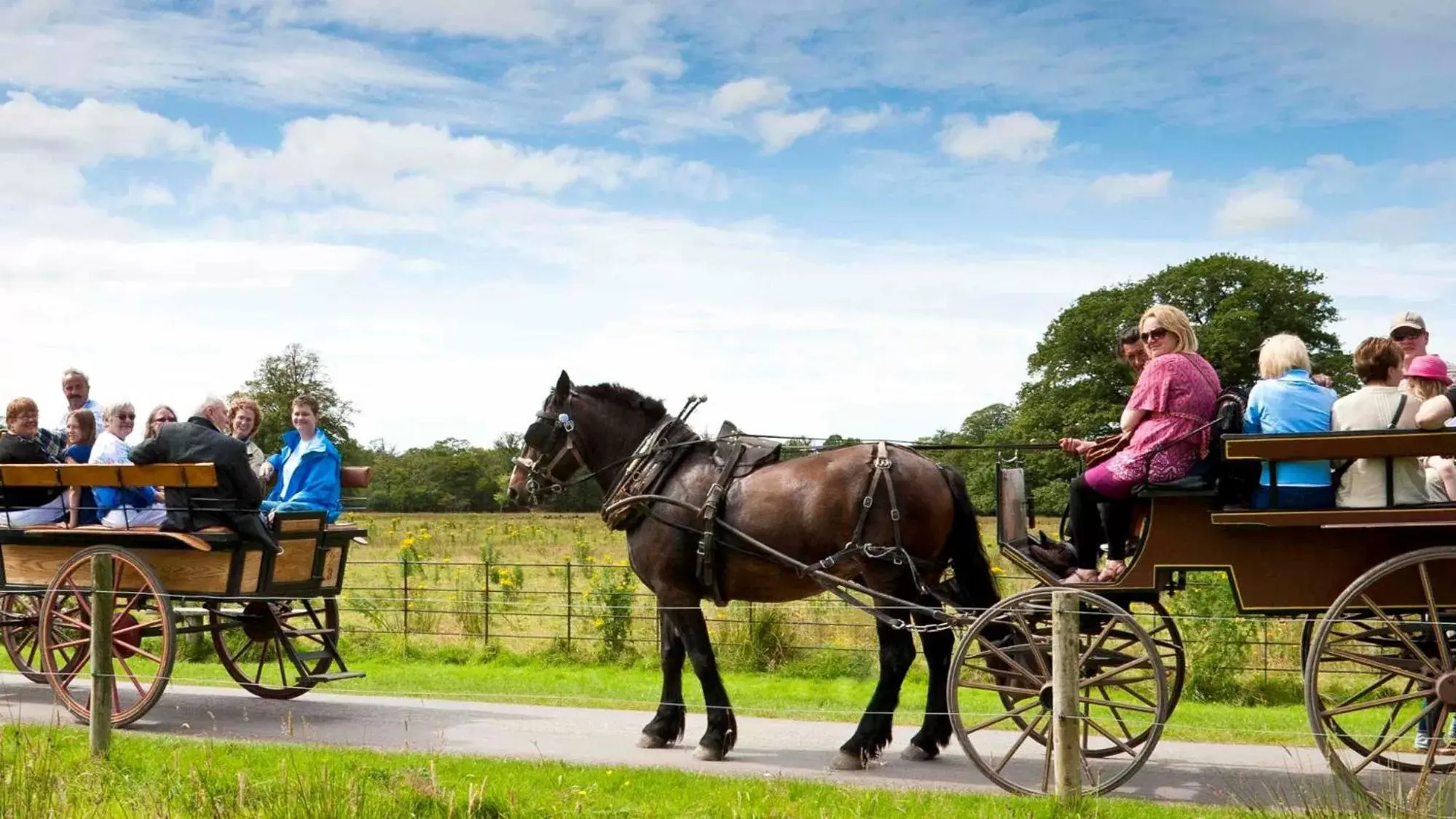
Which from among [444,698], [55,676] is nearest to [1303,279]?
[444,698]

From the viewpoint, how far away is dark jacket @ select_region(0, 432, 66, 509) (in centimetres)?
1065

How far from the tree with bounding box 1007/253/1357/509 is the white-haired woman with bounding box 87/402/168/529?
29.1 meters

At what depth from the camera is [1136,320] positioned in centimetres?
3859

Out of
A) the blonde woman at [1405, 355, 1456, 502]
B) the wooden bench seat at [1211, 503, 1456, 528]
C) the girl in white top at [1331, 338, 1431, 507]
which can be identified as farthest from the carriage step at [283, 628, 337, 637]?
the blonde woman at [1405, 355, 1456, 502]

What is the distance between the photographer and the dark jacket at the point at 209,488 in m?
9.54

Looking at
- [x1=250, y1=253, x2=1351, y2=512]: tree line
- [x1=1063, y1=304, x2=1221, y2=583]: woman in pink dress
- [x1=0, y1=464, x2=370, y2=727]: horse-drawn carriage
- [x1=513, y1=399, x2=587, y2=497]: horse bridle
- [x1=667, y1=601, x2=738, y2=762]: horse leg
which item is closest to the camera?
[x1=1063, y1=304, x2=1221, y2=583]: woman in pink dress

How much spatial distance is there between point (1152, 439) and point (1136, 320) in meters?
32.8

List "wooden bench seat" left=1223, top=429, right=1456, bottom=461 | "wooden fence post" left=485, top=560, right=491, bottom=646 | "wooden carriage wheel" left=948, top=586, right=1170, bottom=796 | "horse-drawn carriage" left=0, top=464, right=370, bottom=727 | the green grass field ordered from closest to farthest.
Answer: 1. "wooden bench seat" left=1223, top=429, right=1456, bottom=461
2. "wooden carriage wheel" left=948, top=586, right=1170, bottom=796
3. "horse-drawn carriage" left=0, top=464, right=370, bottom=727
4. the green grass field
5. "wooden fence post" left=485, top=560, right=491, bottom=646

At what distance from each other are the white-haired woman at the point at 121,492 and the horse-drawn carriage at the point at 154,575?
19 cm

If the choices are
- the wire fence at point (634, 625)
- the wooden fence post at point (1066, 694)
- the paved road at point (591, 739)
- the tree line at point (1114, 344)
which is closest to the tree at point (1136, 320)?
the tree line at point (1114, 344)

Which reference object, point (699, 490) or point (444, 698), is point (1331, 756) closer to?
point (699, 490)

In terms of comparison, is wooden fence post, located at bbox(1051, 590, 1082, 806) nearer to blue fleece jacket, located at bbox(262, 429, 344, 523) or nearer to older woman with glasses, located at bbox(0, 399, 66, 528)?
blue fleece jacket, located at bbox(262, 429, 344, 523)

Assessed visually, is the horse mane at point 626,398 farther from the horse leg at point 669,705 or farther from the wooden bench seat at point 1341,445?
the wooden bench seat at point 1341,445

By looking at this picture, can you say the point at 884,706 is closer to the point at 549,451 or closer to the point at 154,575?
the point at 549,451
